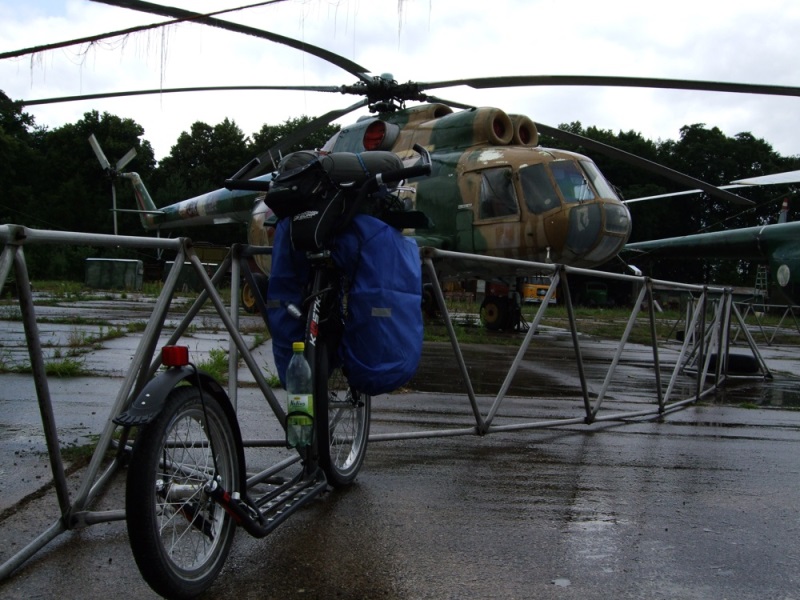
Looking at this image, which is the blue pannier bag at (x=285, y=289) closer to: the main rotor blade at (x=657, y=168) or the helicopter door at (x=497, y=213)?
the main rotor blade at (x=657, y=168)

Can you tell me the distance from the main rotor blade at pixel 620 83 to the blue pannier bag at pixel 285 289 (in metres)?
7.85

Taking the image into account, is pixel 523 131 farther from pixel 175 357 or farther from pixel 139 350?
pixel 175 357

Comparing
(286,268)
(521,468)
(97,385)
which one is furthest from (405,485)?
(97,385)

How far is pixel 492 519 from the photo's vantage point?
3561mm

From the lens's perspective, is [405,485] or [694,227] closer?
[405,485]

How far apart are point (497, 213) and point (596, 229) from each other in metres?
1.72

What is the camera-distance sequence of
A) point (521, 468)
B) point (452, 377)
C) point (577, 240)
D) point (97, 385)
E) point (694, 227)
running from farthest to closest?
point (694, 227), point (577, 240), point (452, 377), point (97, 385), point (521, 468)

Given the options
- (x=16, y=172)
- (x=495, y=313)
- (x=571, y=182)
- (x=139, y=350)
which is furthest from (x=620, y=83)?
(x=16, y=172)

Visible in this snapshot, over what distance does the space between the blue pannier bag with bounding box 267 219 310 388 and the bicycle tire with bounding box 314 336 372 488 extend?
18 cm

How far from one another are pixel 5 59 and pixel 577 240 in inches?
387

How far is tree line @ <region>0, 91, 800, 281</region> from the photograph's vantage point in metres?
52.4

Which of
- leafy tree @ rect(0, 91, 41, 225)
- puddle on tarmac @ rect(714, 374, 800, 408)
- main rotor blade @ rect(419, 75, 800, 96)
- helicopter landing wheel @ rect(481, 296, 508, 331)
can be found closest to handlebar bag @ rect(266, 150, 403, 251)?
puddle on tarmac @ rect(714, 374, 800, 408)

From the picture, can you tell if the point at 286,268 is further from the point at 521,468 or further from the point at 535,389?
Answer: the point at 535,389

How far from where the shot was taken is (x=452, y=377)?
340 inches
